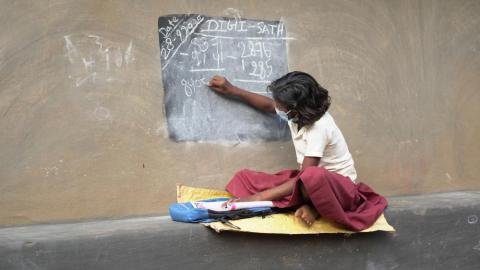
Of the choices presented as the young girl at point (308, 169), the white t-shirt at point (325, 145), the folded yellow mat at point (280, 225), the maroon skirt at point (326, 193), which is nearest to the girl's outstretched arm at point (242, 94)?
the young girl at point (308, 169)

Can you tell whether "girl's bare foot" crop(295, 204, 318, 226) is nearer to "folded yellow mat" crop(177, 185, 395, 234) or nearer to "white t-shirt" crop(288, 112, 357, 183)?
"folded yellow mat" crop(177, 185, 395, 234)

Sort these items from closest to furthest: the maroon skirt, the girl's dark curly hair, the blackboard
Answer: the maroon skirt, the girl's dark curly hair, the blackboard

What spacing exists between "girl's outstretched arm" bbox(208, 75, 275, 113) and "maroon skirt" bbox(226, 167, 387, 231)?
42 cm

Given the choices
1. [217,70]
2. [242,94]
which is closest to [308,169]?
[242,94]

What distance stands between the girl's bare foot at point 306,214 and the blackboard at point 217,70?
2.25ft

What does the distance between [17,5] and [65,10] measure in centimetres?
25

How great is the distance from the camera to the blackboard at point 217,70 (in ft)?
11.3

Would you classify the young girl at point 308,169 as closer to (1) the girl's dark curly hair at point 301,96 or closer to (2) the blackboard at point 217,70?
(1) the girl's dark curly hair at point 301,96

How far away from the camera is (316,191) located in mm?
3012

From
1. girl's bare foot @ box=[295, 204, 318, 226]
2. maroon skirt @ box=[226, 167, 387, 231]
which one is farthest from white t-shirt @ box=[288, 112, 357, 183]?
girl's bare foot @ box=[295, 204, 318, 226]

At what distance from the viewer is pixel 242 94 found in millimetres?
3539

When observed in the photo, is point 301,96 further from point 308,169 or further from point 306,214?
point 306,214

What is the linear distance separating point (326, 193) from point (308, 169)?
6.2 inches

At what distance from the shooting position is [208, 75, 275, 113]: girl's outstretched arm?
3504 millimetres
